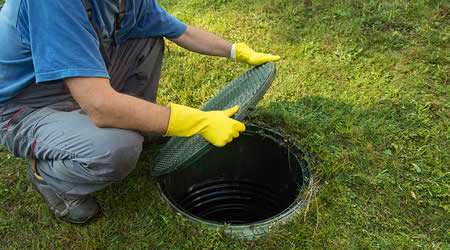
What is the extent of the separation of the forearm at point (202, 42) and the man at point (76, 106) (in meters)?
0.24

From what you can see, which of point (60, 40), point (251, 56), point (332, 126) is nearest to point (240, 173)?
point (332, 126)

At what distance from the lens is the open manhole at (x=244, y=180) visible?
2.35 meters

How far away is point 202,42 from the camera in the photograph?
2379 millimetres

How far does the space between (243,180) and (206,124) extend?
3.99ft

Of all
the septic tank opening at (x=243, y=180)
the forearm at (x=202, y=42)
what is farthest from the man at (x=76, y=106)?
the septic tank opening at (x=243, y=180)

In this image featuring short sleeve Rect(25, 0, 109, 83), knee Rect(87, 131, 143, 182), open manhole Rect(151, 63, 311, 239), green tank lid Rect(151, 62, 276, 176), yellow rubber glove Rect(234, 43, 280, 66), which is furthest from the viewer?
yellow rubber glove Rect(234, 43, 280, 66)

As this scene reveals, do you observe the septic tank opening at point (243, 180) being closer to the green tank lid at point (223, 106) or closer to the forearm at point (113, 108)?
the green tank lid at point (223, 106)

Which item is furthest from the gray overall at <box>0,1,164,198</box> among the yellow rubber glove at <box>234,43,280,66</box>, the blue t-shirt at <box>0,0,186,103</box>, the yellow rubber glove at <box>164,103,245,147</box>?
the yellow rubber glove at <box>234,43,280,66</box>

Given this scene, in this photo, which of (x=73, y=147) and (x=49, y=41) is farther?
(x=73, y=147)

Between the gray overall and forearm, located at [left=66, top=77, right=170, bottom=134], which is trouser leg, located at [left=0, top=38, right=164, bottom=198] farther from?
forearm, located at [left=66, top=77, right=170, bottom=134]

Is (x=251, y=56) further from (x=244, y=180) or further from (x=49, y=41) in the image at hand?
(x=49, y=41)

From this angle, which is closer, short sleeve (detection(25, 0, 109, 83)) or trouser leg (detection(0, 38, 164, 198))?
short sleeve (detection(25, 0, 109, 83))

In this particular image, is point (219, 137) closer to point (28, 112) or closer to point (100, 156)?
point (100, 156)

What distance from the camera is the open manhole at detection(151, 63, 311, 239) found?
191cm
